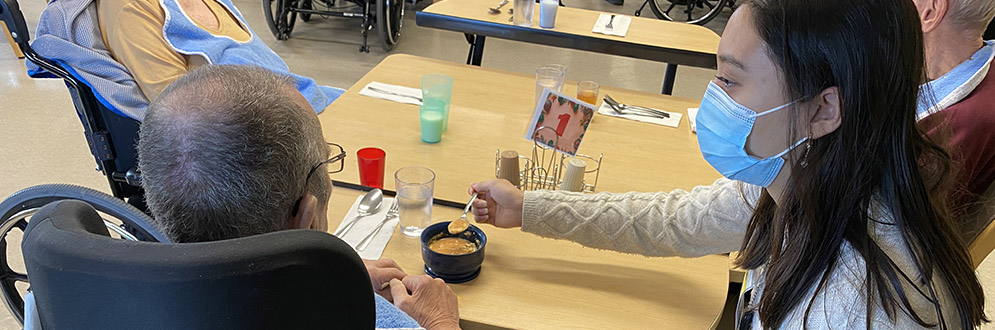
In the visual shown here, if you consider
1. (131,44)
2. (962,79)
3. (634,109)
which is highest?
(962,79)

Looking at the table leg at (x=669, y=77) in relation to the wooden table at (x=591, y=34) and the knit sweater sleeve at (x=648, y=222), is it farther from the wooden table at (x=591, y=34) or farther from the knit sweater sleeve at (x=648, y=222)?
the knit sweater sleeve at (x=648, y=222)

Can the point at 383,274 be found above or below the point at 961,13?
below

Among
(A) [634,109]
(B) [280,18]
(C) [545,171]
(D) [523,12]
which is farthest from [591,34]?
(B) [280,18]

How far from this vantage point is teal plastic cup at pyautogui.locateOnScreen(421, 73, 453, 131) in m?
1.89

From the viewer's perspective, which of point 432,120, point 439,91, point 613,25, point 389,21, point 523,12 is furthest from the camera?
point 389,21

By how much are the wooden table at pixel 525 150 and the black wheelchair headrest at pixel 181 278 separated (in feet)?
1.89

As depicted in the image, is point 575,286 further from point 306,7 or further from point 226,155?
point 306,7

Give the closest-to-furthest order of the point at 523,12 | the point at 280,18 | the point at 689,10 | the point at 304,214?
the point at 304,214, the point at 523,12, the point at 280,18, the point at 689,10

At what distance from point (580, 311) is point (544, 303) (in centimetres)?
7

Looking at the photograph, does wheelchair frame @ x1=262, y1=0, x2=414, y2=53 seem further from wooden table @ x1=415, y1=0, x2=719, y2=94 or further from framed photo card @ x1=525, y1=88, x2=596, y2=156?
framed photo card @ x1=525, y1=88, x2=596, y2=156

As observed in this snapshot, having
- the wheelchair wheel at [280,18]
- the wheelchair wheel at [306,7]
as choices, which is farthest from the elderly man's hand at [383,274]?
the wheelchair wheel at [306,7]

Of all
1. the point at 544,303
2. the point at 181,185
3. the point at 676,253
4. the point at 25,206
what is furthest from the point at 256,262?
the point at 25,206

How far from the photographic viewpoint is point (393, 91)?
86.8 inches

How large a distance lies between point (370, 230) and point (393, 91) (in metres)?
0.87
